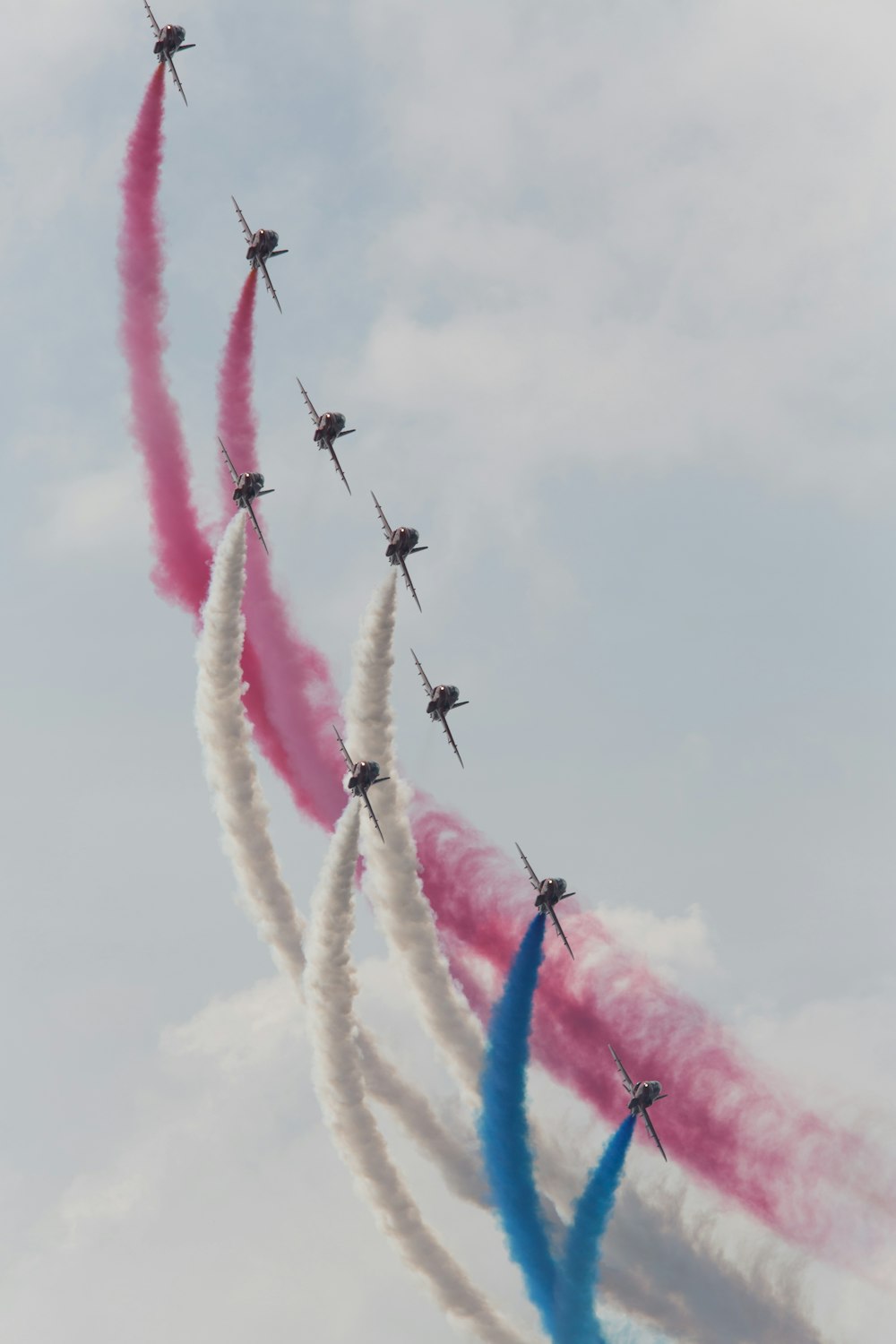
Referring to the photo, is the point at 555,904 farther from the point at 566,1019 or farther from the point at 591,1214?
the point at 591,1214

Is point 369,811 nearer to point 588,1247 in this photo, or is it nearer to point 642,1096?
point 642,1096

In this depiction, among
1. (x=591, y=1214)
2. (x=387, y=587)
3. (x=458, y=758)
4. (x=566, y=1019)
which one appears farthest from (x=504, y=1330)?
(x=387, y=587)

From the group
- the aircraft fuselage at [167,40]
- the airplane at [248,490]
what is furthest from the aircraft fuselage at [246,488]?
the aircraft fuselage at [167,40]

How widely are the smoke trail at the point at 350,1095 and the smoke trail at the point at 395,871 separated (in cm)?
659

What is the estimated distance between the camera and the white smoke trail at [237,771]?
104438 mm

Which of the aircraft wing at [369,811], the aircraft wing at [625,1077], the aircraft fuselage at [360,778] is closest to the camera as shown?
the aircraft wing at [369,811]

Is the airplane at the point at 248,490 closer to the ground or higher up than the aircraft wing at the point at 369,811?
higher up

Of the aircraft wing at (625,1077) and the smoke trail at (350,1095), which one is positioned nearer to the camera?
the smoke trail at (350,1095)

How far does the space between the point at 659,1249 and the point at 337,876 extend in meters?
34.6

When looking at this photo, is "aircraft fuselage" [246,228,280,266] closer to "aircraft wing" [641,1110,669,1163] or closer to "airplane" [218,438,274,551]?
"airplane" [218,438,274,551]

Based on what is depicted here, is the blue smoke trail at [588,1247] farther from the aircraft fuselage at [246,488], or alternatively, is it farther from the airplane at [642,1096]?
the aircraft fuselage at [246,488]

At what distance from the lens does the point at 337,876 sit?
327 feet

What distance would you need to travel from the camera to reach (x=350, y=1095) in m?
102

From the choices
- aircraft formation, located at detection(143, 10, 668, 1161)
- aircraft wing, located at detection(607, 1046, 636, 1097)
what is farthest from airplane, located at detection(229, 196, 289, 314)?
aircraft wing, located at detection(607, 1046, 636, 1097)
